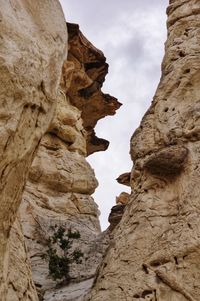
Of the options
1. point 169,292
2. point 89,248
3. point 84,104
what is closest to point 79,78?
point 84,104

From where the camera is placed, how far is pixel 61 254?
11430 millimetres

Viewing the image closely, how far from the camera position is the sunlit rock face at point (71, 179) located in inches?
427

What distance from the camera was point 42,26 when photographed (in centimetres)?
600

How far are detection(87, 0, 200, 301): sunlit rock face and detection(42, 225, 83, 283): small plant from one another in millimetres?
2387

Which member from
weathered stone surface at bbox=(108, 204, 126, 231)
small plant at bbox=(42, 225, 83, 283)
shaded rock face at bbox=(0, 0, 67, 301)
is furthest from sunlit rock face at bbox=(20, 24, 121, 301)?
shaded rock face at bbox=(0, 0, 67, 301)

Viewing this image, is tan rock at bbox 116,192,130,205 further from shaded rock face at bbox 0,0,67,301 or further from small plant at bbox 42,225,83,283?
shaded rock face at bbox 0,0,67,301

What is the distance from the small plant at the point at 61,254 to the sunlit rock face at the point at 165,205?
7.83 feet

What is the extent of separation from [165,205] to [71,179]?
7.48 metres

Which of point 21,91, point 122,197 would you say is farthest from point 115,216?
point 122,197

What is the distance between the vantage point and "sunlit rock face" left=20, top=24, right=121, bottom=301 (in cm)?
1084

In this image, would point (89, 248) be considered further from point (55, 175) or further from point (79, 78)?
point (79, 78)

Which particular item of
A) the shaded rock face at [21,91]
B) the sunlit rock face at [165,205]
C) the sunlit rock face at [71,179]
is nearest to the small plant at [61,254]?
the sunlit rock face at [71,179]

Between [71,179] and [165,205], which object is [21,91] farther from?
[71,179]

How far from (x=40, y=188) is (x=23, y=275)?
27.2 feet
